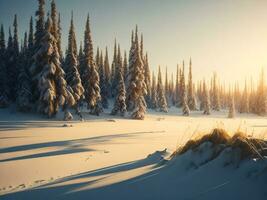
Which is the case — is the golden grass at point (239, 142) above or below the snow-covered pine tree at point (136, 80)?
below

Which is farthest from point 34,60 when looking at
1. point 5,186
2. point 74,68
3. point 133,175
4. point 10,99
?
point 133,175

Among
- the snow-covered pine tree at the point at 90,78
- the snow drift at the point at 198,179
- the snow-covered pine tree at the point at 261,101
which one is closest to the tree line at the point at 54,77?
the snow-covered pine tree at the point at 90,78

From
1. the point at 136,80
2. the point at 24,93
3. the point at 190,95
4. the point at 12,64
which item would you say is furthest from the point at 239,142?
the point at 190,95

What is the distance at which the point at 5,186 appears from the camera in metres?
7.22

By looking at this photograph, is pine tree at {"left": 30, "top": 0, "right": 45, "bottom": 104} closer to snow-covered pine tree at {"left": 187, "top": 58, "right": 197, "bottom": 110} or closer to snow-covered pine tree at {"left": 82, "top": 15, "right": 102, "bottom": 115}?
snow-covered pine tree at {"left": 82, "top": 15, "right": 102, "bottom": 115}

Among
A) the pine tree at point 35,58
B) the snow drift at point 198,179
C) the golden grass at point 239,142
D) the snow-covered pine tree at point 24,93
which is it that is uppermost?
the pine tree at point 35,58

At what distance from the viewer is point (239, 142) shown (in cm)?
506

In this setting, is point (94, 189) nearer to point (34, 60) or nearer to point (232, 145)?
point (232, 145)

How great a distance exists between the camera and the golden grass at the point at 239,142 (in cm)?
475

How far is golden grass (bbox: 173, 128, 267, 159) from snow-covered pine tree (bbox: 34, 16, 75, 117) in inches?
989

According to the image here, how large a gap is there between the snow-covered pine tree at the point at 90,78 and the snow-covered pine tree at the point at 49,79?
27.3ft

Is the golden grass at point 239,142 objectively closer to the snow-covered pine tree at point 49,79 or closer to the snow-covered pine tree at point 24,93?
the snow-covered pine tree at point 49,79

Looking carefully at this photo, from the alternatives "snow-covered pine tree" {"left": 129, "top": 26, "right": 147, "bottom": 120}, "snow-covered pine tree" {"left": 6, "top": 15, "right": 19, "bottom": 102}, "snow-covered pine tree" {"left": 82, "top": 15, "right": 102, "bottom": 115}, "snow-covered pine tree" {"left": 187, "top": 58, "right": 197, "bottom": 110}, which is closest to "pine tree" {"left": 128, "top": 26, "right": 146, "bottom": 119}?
"snow-covered pine tree" {"left": 129, "top": 26, "right": 147, "bottom": 120}

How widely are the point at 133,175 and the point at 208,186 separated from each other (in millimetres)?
2010
